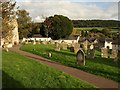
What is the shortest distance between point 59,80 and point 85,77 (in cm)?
230

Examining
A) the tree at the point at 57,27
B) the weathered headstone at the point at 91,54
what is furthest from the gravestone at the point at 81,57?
the tree at the point at 57,27

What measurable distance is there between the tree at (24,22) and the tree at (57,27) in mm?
5717

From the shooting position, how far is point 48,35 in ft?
251

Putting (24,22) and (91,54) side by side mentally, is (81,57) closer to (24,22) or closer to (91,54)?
(91,54)

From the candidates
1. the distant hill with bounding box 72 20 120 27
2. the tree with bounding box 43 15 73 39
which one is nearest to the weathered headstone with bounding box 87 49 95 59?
the tree with bounding box 43 15 73 39

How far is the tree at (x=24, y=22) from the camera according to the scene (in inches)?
2707

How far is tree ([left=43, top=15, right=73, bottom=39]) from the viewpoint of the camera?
73.8 m

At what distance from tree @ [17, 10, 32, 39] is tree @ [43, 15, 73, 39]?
5.72m

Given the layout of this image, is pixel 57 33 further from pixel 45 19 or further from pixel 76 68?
pixel 76 68

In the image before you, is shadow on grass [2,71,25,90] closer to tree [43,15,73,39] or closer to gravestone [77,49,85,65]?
gravestone [77,49,85,65]

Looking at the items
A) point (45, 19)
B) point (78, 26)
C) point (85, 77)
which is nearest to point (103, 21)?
point (78, 26)

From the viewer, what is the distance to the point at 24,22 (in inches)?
2790

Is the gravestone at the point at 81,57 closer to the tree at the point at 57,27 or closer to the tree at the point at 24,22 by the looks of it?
the tree at the point at 24,22

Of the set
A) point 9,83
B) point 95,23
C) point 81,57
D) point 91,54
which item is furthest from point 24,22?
point 95,23
